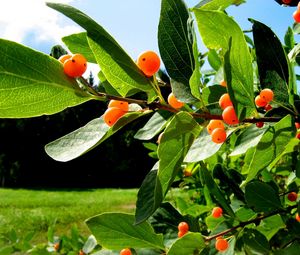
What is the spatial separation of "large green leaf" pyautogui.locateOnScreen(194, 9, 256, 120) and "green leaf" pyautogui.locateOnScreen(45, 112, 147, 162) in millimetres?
200

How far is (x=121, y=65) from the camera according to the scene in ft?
2.57

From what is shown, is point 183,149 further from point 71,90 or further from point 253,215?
point 253,215

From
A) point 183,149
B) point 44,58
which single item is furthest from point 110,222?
point 44,58

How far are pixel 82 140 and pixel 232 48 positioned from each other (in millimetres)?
349

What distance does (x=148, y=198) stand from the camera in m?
0.80

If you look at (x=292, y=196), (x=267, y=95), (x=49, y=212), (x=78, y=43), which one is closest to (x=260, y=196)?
(x=292, y=196)

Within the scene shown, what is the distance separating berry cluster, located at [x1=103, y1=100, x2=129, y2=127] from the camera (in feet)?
2.70

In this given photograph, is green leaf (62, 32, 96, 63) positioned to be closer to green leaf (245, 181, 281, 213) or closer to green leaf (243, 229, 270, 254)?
green leaf (245, 181, 281, 213)

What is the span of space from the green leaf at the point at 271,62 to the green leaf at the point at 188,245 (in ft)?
1.44

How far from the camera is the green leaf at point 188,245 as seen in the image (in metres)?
1.05

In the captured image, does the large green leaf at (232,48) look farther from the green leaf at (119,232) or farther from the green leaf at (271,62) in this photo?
the green leaf at (119,232)

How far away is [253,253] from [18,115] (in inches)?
39.7

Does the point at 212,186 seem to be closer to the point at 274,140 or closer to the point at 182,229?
the point at 182,229

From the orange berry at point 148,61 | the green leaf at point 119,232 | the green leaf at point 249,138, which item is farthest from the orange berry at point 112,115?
the green leaf at point 119,232
